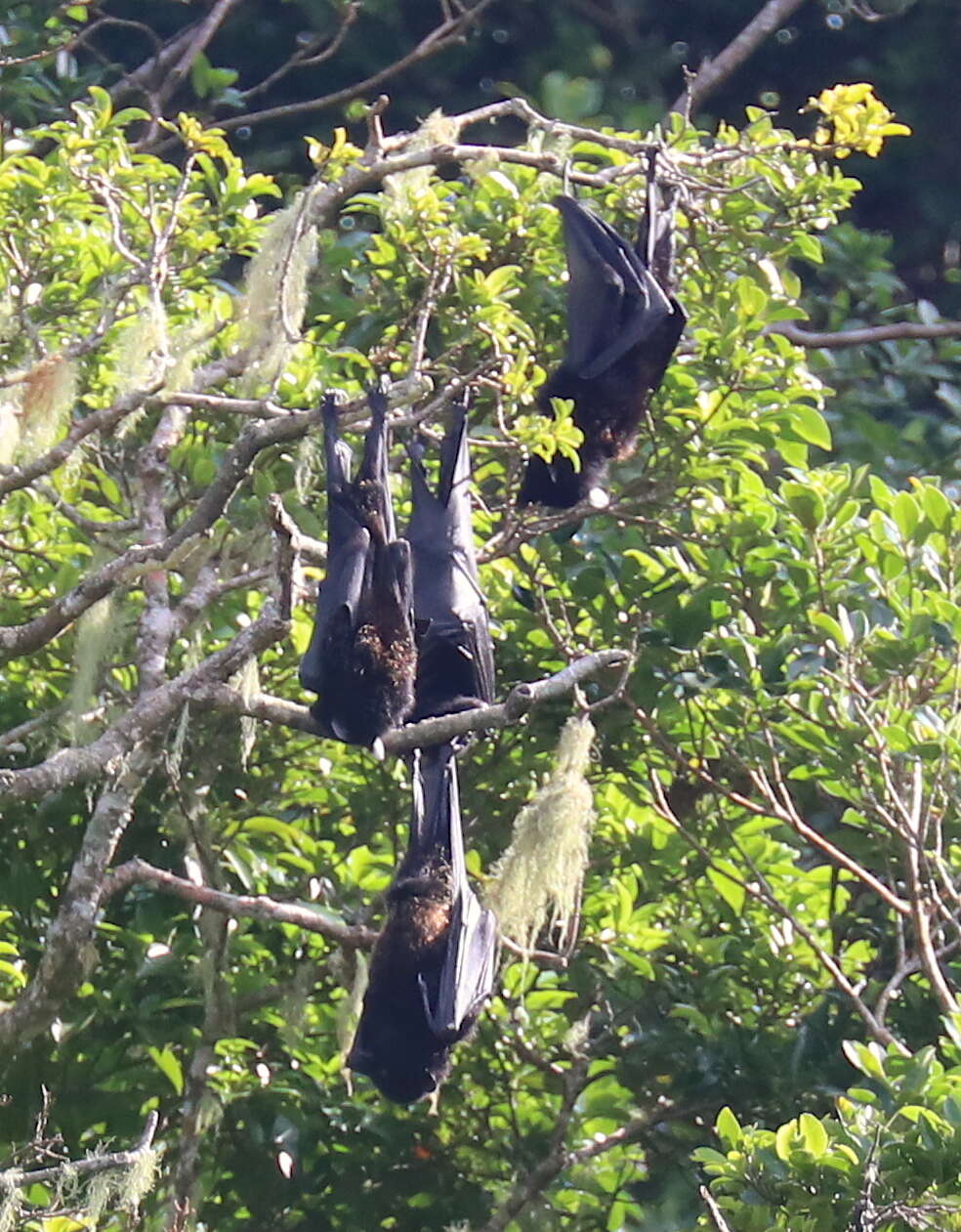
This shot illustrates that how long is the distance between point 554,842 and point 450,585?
3.07ft

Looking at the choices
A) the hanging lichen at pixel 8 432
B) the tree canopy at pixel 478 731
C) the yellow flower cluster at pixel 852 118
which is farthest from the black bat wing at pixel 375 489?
the yellow flower cluster at pixel 852 118

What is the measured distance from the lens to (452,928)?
17.7 feet

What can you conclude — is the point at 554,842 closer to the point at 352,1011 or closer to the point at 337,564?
the point at 337,564

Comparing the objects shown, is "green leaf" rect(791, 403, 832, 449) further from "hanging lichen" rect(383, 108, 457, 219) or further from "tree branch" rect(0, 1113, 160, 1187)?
"tree branch" rect(0, 1113, 160, 1187)

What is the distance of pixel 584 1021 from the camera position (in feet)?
19.4

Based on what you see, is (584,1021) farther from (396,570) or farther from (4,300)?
(4,300)

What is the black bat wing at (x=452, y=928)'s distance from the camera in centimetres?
536

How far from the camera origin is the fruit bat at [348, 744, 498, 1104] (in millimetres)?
5383

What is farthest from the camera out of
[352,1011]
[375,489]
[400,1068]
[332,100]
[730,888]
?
[332,100]

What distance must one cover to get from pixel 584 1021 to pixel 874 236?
4.67 meters

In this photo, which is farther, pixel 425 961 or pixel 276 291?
pixel 425 961

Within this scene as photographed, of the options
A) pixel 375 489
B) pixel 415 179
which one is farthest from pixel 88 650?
pixel 415 179

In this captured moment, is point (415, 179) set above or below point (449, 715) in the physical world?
above

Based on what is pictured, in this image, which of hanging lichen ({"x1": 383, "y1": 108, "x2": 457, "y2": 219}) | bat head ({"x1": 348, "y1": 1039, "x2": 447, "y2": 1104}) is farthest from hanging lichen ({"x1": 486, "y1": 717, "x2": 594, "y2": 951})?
hanging lichen ({"x1": 383, "y1": 108, "x2": 457, "y2": 219})
